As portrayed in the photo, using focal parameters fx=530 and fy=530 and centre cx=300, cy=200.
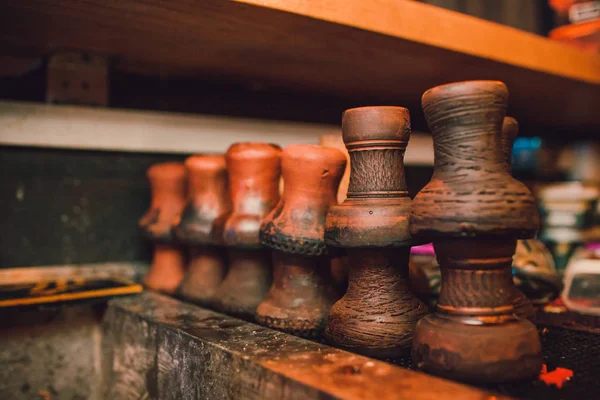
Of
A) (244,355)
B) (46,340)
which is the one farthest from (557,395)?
(46,340)

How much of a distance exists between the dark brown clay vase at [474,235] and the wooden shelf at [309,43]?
14.3 inches

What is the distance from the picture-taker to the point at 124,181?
1224mm

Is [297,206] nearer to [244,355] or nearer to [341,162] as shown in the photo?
[341,162]

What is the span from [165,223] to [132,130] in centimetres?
27

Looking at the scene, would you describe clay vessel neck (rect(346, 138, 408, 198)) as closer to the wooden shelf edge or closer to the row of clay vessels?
the row of clay vessels

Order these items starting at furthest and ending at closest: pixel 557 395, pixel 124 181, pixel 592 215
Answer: pixel 592 215 → pixel 124 181 → pixel 557 395

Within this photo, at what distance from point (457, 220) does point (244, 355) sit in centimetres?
26

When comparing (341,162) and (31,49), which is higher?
(31,49)

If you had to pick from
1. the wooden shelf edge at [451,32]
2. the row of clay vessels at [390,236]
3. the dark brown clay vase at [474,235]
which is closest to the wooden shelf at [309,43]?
the wooden shelf edge at [451,32]

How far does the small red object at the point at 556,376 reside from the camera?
525 millimetres

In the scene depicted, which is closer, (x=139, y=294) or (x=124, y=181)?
(x=139, y=294)

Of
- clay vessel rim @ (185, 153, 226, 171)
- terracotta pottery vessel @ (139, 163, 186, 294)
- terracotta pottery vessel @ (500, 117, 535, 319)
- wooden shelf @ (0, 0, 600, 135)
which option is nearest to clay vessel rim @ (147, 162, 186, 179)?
terracotta pottery vessel @ (139, 163, 186, 294)

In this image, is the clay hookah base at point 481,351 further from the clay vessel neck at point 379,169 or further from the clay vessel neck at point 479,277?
the clay vessel neck at point 379,169

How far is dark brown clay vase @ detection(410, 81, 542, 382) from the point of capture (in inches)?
19.7
